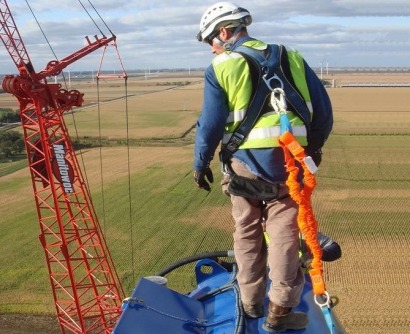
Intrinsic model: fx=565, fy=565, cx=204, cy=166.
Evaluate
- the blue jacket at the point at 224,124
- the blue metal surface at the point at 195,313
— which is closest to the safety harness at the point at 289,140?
the blue jacket at the point at 224,124

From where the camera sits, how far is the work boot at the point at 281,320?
377 centimetres

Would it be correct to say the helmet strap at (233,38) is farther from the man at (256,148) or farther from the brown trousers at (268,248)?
the brown trousers at (268,248)

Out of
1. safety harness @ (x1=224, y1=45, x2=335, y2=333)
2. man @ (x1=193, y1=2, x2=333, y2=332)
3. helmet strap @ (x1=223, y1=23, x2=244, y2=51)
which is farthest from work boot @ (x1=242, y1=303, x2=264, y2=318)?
helmet strap @ (x1=223, y1=23, x2=244, y2=51)

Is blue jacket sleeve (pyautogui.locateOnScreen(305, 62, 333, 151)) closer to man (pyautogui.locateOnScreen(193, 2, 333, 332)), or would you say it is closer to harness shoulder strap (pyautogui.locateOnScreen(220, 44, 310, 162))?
man (pyautogui.locateOnScreen(193, 2, 333, 332))

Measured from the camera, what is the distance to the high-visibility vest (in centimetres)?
349

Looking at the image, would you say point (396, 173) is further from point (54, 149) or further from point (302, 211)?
point (302, 211)

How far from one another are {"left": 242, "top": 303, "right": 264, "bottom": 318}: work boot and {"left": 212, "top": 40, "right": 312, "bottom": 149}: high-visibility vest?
1128 millimetres

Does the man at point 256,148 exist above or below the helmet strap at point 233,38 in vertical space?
below

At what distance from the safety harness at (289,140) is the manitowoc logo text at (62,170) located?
45.0 feet

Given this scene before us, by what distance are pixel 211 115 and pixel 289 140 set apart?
58 cm

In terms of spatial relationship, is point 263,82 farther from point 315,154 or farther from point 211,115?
point 315,154

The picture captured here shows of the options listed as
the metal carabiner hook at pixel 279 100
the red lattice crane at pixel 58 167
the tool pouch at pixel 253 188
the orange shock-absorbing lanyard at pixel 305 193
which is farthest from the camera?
the red lattice crane at pixel 58 167

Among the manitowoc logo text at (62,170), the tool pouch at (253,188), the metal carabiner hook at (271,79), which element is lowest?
the manitowoc logo text at (62,170)

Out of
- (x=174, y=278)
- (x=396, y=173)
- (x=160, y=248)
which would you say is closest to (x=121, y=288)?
(x=174, y=278)
